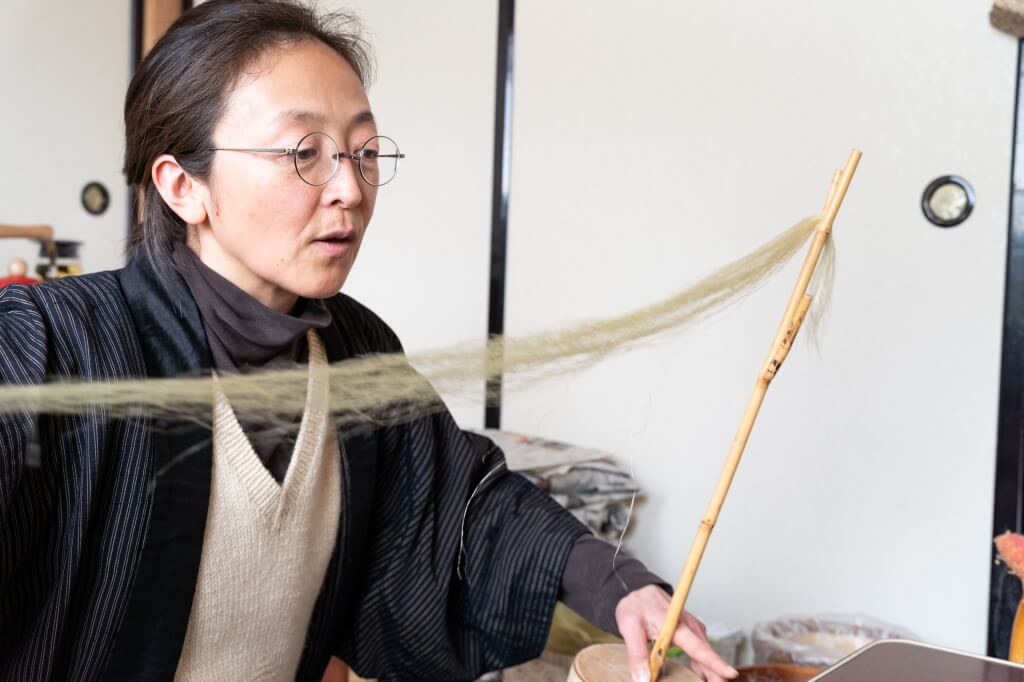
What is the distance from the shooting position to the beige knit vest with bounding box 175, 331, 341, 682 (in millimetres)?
1234

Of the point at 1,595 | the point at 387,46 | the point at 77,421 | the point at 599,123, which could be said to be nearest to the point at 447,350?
the point at 77,421

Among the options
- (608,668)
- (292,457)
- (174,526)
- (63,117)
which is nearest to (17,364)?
(174,526)

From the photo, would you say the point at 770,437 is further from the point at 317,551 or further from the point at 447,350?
the point at 447,350

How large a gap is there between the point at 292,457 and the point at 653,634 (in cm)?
53

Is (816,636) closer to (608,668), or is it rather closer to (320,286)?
(608,668)

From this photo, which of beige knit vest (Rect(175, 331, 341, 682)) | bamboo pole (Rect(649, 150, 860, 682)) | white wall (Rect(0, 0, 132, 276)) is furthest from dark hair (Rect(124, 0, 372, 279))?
white wall (Rect(0, 0, 132, 276))

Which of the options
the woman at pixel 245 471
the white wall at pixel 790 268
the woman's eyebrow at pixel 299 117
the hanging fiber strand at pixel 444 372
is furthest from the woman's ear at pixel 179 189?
the white wall at pixel 790 268

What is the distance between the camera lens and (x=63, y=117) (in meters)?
3.72

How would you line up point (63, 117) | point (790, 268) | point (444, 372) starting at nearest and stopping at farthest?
point (444, 372) < point (790, 268) < point (63, 117)

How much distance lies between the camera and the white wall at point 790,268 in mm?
2426

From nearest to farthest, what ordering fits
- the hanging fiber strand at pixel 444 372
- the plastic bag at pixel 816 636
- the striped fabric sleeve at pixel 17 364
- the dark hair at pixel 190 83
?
1. the hanging fiber strand at pixel 444 372
2. the striped fabric sleeve at pixel 17 364
3. the dark hair at pixel 190 83
4. the plastic bag at pixel 816 636

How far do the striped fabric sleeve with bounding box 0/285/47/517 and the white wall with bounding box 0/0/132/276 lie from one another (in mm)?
2821

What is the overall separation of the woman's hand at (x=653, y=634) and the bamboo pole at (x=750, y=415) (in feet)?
0.18

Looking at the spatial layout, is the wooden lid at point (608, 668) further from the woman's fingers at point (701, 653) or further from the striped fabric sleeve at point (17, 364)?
the striped fabric sleeve at point (17, 364)
